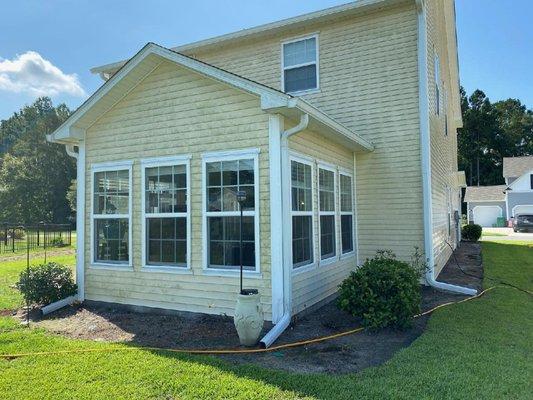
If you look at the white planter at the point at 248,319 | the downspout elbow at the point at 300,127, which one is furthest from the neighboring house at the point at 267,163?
the white planter at the point at 248,319

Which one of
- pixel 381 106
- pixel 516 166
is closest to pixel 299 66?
pixel 381 106

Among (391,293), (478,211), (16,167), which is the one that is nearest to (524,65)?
(478,211)

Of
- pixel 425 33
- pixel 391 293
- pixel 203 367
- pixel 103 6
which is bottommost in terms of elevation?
pixel 203 367

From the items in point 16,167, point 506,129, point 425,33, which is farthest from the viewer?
point 506,129

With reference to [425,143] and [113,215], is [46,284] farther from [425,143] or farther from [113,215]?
[425,143]

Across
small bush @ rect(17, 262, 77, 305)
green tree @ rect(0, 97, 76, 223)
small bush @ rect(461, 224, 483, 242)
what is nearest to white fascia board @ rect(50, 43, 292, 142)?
small bush @ rect(17, 262, 77, 305)

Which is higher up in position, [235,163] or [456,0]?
[456,0]

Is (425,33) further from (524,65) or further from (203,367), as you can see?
(524,65)

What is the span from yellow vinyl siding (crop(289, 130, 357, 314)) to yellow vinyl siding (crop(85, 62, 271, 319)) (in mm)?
683

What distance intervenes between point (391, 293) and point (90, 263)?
17.8 feet

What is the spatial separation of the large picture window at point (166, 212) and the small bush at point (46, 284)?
1.78 m

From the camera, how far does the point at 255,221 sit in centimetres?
609

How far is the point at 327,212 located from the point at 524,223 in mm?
29857

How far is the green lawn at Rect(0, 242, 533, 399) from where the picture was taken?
3758 mm
